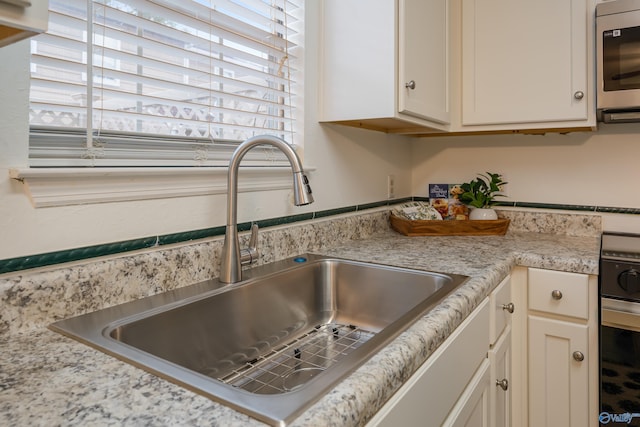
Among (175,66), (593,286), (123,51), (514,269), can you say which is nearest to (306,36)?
(175,66)

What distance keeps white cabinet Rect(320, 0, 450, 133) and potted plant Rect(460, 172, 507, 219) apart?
1.79ft

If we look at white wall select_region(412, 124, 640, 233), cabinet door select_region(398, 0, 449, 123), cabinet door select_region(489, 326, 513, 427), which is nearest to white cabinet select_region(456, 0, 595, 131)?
cabinet door select_region(398, 0, 449, 123)

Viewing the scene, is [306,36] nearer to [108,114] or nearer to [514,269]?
[108,114]

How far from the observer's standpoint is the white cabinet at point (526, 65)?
1561 mm

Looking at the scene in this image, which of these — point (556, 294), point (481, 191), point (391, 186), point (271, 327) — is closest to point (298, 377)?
point (271, 327)

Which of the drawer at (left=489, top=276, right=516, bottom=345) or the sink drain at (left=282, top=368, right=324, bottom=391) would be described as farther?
the drawer at (left=489, top=276, right=516, bottom=345)

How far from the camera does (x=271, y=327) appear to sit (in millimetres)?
1075

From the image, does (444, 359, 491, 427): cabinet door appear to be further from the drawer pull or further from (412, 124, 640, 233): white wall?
(412, 124, 640, 233): white wall

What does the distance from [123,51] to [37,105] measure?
0.22 metres

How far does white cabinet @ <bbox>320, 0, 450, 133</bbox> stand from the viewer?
1.33 m

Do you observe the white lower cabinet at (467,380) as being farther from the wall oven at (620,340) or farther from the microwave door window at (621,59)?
the microwave door window at (621,59)

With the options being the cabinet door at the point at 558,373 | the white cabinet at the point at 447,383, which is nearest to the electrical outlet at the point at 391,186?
the cabinet door at the point at 558,373

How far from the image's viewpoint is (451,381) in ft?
2.76

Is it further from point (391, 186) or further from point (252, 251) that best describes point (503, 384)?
point (391, 186)
